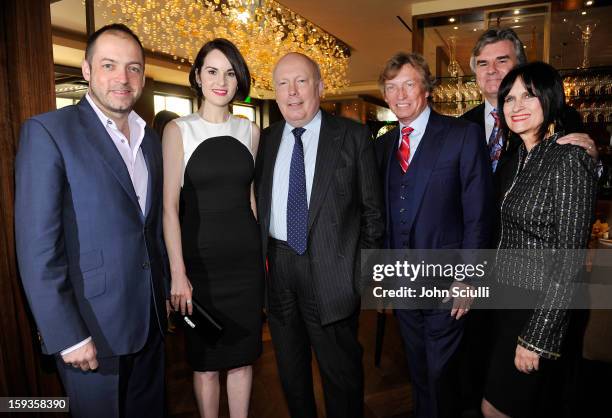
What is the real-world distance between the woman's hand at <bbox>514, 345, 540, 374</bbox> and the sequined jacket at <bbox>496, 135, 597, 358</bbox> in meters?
0.02

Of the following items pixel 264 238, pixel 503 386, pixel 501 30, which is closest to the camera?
pixel 503 386

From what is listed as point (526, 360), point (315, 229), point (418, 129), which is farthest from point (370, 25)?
point (526, 360)

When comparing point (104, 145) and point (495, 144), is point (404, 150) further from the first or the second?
point (104, 145)

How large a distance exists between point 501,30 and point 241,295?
7.04ft

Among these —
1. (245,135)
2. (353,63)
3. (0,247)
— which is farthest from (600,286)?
(353,63)

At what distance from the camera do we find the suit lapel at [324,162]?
194 cm

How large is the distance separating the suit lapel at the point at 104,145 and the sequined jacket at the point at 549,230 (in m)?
1.50

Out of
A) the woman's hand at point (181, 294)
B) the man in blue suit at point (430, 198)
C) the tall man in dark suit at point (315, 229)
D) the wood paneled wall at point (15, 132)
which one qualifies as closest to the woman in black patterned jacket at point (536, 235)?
the man in blue suit at point (430, 198)

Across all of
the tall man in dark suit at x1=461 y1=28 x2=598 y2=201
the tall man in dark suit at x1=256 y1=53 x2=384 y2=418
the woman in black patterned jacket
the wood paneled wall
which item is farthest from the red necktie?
the wood paneled wall

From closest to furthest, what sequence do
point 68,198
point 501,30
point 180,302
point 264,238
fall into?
point 68,198 < point 180,302 < point 264,238 < point 501,30

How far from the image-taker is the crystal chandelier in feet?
20.1

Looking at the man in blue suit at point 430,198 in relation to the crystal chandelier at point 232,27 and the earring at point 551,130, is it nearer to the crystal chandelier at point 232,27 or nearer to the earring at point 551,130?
the earring at point 551,130

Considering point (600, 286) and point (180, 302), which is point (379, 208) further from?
point (600, 286)

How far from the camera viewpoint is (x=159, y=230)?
5.72ft
